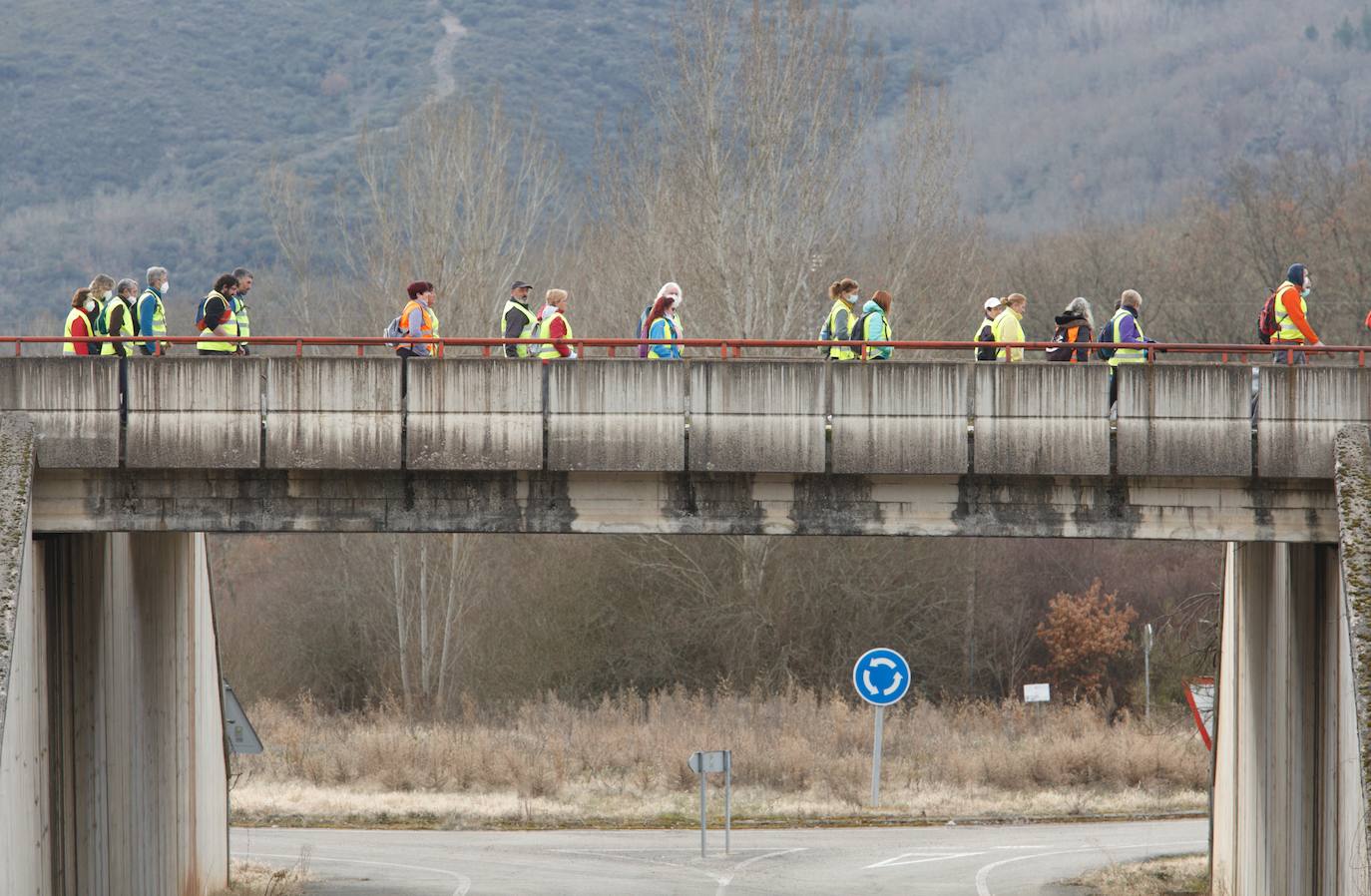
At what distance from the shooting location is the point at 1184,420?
16609 mm

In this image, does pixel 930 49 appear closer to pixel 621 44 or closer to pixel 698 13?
pixel 621 44

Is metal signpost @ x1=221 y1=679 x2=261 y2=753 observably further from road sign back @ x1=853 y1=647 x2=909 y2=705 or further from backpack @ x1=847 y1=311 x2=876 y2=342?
backpack @ x1=847 y1=311 x2=876 y2=342

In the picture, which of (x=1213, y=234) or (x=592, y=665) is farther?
(x=1213, y=234)

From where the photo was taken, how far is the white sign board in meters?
24.1

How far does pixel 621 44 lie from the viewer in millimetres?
172625

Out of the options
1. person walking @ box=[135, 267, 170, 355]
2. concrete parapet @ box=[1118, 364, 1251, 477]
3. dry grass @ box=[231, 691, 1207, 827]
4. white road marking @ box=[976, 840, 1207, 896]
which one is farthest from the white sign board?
person walking @ box=[135, 267, 170, 355]

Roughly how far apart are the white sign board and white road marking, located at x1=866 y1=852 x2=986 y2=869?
2339 mm

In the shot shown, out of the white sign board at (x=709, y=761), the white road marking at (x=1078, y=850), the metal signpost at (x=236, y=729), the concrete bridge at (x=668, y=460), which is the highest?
the concrete bridge at (x=668, y=460)

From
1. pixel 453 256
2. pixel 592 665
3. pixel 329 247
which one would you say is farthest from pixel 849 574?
pixel 329 247

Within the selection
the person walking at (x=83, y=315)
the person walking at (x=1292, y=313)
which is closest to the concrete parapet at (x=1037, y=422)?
the person walking at (x=1292, y=313)

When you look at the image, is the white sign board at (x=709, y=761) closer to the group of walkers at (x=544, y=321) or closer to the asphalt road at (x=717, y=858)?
the asphalt road at (x=717, y=858)

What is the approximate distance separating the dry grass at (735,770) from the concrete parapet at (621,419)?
44.1 feet

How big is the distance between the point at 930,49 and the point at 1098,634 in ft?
524

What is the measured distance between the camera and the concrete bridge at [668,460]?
54.2 ft
